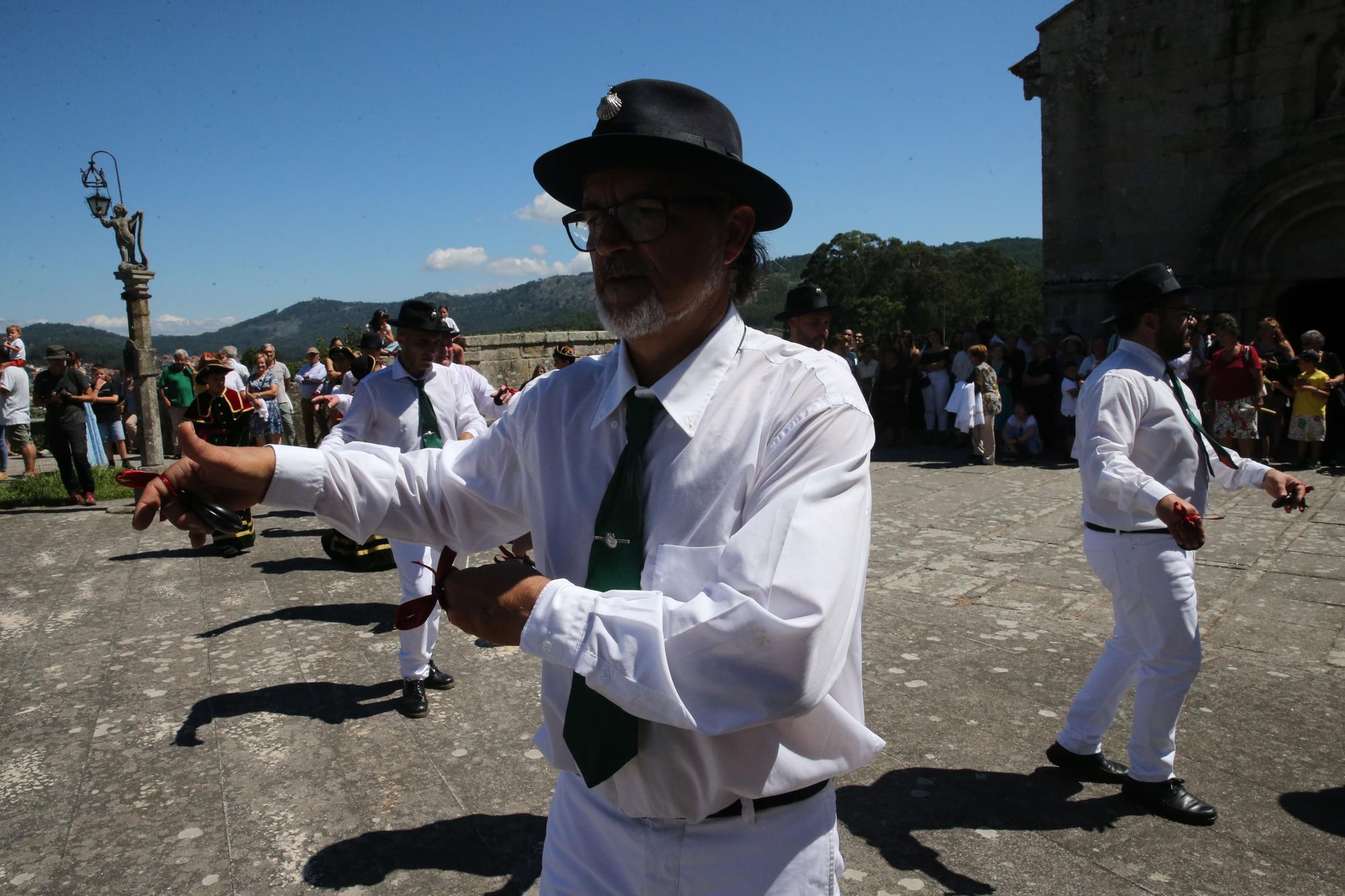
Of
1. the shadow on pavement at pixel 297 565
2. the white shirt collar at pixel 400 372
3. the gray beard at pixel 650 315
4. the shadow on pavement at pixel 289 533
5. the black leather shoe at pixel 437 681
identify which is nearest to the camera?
the gray beard at pixel 650 315

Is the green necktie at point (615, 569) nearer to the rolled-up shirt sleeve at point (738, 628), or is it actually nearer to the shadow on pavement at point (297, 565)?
the rolled-up shirt sleeve at point (738, 628)

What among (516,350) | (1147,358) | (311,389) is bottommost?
(1147,358)

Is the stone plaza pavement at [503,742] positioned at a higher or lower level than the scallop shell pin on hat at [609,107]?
lower

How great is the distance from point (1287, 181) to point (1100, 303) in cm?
322

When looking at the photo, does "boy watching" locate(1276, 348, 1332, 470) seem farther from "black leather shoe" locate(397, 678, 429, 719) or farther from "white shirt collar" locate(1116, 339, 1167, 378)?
"black leather shoe" locate(397, 678, 429, 719)

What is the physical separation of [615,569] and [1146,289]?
355cm

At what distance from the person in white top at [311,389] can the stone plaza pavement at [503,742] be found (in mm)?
6296

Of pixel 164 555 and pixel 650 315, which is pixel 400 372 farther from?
pixel 164 555

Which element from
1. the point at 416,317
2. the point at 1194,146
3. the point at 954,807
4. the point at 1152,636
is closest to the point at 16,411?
the point at 416,317

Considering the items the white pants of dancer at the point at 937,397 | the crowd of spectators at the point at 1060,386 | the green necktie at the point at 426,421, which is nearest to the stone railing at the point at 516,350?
the crowd of spectators at the point at 1060,386

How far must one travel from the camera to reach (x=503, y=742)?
4.64m

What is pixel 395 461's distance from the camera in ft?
6.57

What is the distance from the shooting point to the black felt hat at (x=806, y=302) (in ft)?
21.7

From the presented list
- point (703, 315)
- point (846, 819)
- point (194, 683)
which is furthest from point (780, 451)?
point (194, 683)
